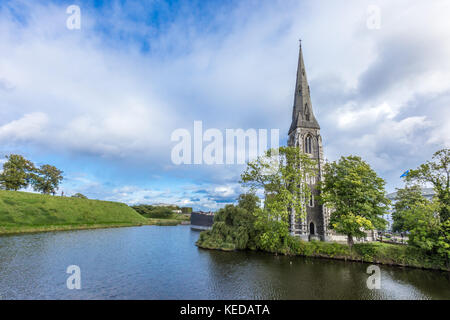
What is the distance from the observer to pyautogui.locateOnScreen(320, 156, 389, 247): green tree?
2488 cm

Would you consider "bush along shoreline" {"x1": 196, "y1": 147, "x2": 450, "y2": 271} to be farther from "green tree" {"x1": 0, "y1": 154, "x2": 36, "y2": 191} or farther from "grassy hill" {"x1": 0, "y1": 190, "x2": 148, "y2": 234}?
"green tree" {"x1": 0, "y1": 154, "x2": 36, "y2": 191}

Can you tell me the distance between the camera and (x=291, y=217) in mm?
35188

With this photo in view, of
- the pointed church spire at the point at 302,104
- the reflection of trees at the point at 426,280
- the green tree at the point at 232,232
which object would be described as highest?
the pointed church spire at the point at 302,104

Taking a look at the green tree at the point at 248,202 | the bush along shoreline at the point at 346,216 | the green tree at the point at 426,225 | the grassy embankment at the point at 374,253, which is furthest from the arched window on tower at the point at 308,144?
the green tree at the point at 426,225

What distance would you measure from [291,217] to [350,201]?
1082cm

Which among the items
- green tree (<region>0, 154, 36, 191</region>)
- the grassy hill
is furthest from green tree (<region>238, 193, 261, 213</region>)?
green tree (<region>0, 154, 36, 191</region>)

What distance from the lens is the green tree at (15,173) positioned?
52.7 m

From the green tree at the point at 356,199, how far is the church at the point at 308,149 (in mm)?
3935

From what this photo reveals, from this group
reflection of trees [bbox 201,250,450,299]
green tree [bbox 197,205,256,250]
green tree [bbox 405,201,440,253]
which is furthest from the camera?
green tree [bbox 197,205,256,250]

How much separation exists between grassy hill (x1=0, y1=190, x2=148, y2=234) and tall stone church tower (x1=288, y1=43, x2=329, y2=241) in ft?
161

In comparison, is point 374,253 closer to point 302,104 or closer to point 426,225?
point 426,225

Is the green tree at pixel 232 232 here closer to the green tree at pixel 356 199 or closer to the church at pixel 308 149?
the church at pixel 308 149
